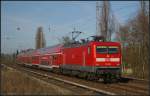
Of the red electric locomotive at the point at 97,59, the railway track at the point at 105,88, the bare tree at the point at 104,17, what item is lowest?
the railway track at the point at 105,88

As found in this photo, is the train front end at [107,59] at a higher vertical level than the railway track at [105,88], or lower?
higher

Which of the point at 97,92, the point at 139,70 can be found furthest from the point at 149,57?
the point at 97,92

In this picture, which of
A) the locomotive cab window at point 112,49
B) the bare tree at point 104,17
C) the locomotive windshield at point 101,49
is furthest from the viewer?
the bare tree at point 104,17

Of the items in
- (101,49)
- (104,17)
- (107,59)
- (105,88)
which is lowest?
(105,88)

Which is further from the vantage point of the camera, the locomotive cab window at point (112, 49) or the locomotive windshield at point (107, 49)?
the locomotive cab window at point (112, 49)

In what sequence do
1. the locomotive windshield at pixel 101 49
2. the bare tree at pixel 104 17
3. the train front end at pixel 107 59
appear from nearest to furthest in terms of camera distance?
the train front end at pixel 107 59 → the locomotive windshield at pixel 101 49 → the bare tree at pixel 104 17

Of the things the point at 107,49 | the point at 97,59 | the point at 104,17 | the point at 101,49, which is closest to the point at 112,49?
the point at 107,49

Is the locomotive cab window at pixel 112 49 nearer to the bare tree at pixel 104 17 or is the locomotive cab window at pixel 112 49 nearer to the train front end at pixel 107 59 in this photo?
the train front end at pixel 107 59

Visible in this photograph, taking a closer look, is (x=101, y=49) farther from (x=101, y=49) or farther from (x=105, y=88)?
(x=105, y=88)

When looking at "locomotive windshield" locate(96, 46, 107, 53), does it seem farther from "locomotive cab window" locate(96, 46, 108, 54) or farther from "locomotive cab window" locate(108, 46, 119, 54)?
"locomotive cab window" locate(108, 46, 119, 54)

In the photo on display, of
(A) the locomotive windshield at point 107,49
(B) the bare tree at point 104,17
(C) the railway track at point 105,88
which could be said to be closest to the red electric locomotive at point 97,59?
(A) the locomotive windshield at point 107,49

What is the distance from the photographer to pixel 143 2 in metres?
38.3

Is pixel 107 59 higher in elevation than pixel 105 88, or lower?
higher

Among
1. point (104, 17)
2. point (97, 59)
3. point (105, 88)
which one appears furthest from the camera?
point (104, 17)
